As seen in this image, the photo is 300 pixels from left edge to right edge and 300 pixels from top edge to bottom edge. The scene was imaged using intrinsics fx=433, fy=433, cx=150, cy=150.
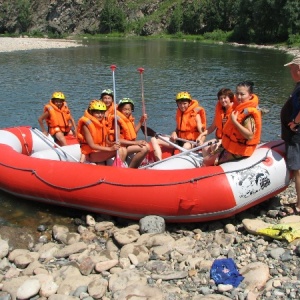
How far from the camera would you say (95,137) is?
5.68 metres

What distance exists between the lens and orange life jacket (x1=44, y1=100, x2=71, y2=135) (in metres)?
7.44

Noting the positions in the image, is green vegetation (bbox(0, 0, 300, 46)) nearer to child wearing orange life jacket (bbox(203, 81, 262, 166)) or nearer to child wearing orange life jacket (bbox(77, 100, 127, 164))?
child wearing orange life jacket (bbox(77, 100, 127, 164))

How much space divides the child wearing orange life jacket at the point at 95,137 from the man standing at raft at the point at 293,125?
211 centimetres

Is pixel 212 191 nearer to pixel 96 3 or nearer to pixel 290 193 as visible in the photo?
pixel 290 193

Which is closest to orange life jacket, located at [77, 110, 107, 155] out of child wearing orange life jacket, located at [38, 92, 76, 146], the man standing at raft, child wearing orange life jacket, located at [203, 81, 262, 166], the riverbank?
child wearing orange life jacket, located at [203, 81, 262, 166]

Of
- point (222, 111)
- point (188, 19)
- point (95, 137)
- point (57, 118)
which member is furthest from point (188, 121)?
point (188, 19)

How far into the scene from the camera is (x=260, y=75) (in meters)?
19.2

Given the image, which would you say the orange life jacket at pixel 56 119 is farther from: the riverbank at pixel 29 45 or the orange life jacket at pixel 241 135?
the riverbank at pixel 29 45

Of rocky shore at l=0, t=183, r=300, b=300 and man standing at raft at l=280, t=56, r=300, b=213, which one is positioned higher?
man standing at raft at l=280, t=56, r=300, b=213

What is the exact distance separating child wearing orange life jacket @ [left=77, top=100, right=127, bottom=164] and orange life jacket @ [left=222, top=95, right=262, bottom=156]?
1.47m

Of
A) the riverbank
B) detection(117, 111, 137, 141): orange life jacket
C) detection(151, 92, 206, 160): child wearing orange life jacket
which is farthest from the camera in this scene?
the riverbank

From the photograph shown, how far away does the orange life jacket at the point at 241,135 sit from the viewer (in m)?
4.65

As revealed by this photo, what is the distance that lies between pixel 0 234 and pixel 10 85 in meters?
12.6

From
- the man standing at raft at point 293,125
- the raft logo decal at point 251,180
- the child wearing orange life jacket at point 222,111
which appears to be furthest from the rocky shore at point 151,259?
the child wearing orange life jacket at point 222,111
